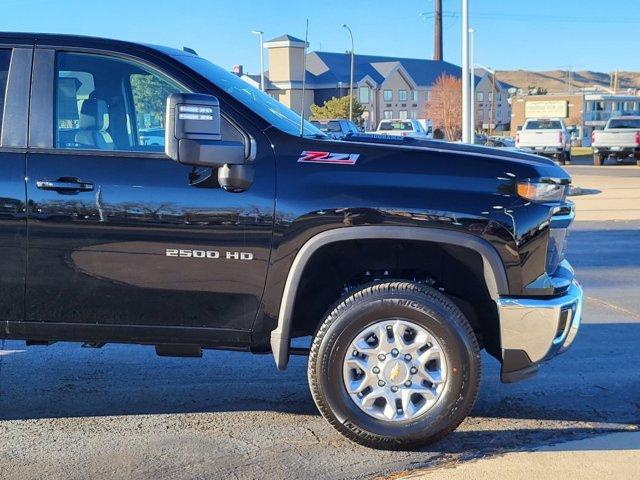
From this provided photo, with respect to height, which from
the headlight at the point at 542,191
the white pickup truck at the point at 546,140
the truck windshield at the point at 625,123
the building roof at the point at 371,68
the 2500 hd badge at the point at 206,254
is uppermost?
the building roof at the point at 371,68

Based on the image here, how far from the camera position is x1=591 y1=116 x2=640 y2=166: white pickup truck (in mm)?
33469

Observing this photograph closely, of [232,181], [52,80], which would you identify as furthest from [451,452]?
[52,80]

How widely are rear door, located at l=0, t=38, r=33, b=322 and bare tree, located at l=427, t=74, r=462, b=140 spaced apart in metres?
57.4

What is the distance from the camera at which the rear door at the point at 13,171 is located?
409 cm

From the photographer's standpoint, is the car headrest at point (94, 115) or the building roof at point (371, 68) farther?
the building roof at point (371, 68)

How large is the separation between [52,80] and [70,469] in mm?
2060

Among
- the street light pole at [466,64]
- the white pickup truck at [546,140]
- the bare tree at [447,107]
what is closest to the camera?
the street light pole at [466,64]

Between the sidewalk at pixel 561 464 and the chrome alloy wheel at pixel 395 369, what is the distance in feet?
1.26

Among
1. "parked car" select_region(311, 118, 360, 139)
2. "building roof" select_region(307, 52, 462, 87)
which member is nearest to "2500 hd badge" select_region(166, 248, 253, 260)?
"parked car" select_region(311, 118, 360, 139)

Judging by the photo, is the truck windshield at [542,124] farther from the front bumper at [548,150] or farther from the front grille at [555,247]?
the front grille at [555,247]

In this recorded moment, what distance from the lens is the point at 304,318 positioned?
4.51 meters

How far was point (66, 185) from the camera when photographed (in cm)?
405

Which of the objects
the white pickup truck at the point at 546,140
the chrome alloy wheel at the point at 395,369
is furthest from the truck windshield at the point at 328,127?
the white pickup truck at the point at 546,140

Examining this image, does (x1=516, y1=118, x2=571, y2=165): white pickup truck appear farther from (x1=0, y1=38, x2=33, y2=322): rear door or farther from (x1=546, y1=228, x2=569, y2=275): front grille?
(x1=0, y1=38, x2=33, y2=322): rear door
